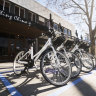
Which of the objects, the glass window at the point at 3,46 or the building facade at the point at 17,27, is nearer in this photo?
the building facade at the point at 17,27

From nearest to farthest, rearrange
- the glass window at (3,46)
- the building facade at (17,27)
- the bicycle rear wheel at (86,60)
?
the bicycle rear wheel at (86,60)
the building facade at (17,27)
the glass window at (3,46)

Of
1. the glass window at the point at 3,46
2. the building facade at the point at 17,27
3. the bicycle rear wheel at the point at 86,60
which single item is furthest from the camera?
the glass window at the point at 3,46

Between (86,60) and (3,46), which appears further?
(3,46)

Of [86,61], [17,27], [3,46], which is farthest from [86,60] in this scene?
[3,46]

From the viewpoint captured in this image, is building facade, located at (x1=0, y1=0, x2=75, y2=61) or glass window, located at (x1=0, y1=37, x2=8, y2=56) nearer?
building facade, located at (x1=0, y1=0, x2=75, y2=61)

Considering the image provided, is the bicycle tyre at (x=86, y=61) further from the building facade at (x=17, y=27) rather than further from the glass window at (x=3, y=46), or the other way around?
the glass window at (x=3, y=46)

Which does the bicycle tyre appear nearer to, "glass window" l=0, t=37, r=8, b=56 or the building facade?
the building facade

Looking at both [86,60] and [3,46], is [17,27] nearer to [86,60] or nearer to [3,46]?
[3,46]

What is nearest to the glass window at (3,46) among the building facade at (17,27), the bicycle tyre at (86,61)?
the building facade at (17,27)

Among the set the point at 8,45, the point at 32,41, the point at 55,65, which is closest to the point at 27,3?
the point at 8,45

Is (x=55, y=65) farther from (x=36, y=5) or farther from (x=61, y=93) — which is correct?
(x=36, y=5)

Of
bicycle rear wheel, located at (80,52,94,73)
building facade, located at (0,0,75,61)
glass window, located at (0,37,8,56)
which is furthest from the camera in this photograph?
glass window, located at (0,37,8,56)

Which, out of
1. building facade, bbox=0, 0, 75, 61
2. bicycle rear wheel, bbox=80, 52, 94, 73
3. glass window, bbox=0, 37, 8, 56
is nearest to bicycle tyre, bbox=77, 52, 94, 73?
bicycle rear wheel, bbox=80, 52, 94, 73

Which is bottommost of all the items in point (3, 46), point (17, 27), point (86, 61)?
point (86, 61)
